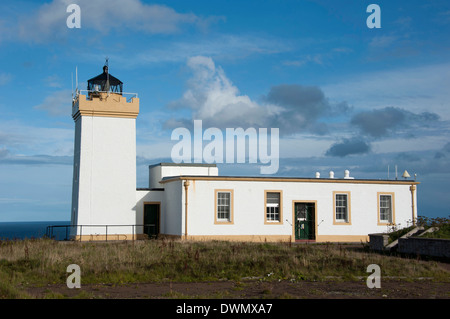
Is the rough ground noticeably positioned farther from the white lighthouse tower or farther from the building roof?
the white lighthouse tower

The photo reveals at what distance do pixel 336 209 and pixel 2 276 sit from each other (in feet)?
65.0

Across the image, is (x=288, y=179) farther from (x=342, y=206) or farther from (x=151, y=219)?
(x=151, y=219)

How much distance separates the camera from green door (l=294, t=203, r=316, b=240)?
95.4ft

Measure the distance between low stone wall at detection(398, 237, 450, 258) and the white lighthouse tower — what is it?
15.1 m

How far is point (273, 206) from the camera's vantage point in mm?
28750

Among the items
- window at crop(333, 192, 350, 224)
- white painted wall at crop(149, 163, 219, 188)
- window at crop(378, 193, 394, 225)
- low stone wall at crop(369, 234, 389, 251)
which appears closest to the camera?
low stone wall at crop(369, 234, 389, 251)

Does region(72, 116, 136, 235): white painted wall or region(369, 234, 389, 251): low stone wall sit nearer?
region(369, 234, 389, 251): low stone wall

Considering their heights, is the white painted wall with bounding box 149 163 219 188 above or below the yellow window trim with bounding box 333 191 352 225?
above

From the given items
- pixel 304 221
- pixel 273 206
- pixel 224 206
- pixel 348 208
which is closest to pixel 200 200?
pixel 224 206

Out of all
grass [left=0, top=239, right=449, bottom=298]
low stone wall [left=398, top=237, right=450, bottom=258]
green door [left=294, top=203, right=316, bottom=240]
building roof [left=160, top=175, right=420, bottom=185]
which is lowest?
grass [left=0, top=239, right=449, bottom=298]

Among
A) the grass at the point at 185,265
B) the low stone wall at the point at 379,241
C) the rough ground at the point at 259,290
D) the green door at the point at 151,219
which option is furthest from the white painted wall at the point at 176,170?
the rough ground at the point at 259,290

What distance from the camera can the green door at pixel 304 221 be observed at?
29.1 m

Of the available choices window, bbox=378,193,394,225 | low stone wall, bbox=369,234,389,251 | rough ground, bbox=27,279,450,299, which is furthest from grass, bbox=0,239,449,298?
window, bbox=378,193,394,225

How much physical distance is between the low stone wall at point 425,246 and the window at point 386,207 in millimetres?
8443
